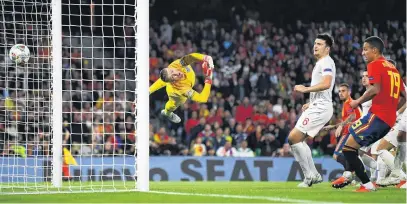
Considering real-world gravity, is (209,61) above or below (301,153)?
above

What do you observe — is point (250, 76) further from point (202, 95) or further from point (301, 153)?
point (301, 153)

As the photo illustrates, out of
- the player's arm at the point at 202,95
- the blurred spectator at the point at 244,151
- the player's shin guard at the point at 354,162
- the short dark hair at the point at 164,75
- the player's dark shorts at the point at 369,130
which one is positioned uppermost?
the short dark hair at the point at 164,75

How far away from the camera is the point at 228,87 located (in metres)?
27.7

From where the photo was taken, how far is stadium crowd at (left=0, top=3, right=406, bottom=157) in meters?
24.0

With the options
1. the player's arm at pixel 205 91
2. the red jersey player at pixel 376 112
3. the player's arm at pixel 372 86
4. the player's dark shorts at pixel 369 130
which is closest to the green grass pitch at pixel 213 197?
the red jersey player at pixel 376 112

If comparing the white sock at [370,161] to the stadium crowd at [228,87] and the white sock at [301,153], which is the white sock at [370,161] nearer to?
the white sock at [301,153]

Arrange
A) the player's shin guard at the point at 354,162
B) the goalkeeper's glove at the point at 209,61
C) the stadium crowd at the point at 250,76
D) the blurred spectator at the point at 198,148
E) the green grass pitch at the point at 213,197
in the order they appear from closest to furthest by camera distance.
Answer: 1. the green grass pitch at the point at 213,197
2. the player's shin guard at the point at 354,162
3. the goalkeeper's glove at the point at 209,61
4. the blurred spectator at the point at 198,148
5. the stadium crowd at the point at 250,76

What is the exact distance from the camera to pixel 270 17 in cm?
3312

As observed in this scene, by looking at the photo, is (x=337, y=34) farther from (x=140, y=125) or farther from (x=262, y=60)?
(x=140, y=125)

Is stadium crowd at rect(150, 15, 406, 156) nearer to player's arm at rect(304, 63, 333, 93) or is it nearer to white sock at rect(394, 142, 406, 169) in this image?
white sock at rect(394, 142, 406, 169)

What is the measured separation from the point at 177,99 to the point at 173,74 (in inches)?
25.3

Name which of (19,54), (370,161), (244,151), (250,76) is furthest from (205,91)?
(250,76)

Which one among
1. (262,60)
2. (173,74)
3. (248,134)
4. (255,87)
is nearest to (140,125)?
(173,74)

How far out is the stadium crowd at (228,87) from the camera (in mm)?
23969
